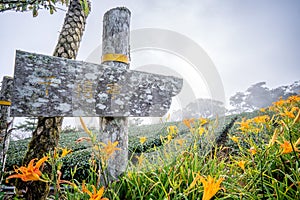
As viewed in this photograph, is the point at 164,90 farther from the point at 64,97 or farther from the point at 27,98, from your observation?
the point at 27,98

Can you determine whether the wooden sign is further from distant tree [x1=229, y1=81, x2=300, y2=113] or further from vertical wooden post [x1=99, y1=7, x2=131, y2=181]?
distant tree [x1=229, y1=81, x2=300, y2=113]

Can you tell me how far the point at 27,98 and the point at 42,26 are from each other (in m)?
5.76

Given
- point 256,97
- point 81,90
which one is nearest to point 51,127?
point 81,90

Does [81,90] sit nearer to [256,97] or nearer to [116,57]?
[116,57]

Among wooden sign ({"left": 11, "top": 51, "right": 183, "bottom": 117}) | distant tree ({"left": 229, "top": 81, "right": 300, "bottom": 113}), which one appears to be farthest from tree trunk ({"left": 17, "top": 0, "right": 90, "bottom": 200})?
distant tree ({"left": 229, "top": 81, "right": 300, "bottom": 113})

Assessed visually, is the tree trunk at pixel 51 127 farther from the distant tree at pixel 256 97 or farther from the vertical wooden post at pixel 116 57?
the distant tree at pixel 256 97

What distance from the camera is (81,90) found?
3.24 feet

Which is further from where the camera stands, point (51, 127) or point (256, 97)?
point (256, 97)

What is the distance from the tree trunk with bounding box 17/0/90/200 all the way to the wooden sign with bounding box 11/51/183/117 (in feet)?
3.42

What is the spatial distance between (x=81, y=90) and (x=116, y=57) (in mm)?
404

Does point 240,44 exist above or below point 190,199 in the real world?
above

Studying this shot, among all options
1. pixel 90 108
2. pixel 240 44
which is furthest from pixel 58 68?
pixel 240 44

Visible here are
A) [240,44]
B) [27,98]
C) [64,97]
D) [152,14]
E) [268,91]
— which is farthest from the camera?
[268,91]

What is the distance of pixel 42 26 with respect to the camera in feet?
17.4
